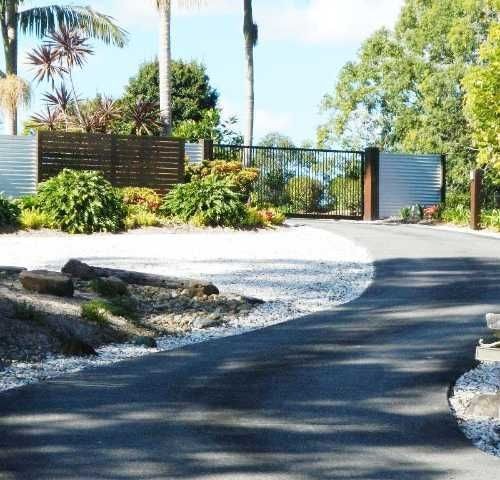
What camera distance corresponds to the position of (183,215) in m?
25.1

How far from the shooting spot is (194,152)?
30750mm

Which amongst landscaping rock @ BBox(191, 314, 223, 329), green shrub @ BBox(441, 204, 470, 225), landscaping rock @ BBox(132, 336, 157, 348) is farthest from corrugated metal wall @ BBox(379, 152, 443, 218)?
landscaping rock @ BBox(132, 336, 157, 348)

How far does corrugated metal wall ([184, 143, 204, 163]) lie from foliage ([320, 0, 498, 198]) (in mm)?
9613

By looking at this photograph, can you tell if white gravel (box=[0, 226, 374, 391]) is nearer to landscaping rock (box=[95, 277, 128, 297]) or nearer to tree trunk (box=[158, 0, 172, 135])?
landscaping rock (box=[95, 277, 128, 297])

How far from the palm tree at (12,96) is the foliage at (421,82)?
14.1 m

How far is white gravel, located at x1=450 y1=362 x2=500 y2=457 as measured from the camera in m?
7.26

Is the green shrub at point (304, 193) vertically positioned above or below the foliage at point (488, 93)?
below

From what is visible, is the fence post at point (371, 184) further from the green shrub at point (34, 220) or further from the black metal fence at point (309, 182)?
the green shrub at point (34, 220)

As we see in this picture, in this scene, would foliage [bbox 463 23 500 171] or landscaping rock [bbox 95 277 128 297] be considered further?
foliage [bbox 463 23 500 171]

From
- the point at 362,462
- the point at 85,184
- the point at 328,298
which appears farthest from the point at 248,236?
the point at 362,462

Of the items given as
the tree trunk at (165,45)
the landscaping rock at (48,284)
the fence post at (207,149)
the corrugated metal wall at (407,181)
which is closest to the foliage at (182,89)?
the corrugated metal wall at (407,181)

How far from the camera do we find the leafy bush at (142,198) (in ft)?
84.3

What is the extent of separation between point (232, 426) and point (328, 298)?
754 cm

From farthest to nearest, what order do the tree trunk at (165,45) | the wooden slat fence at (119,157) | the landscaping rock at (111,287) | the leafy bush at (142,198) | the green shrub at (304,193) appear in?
the green shrub at (304,193), the tree trunk at (165,45), the wooden slat fence at (119,157), the leafy bush at (142,198), the landscaping rock at (111,287)
